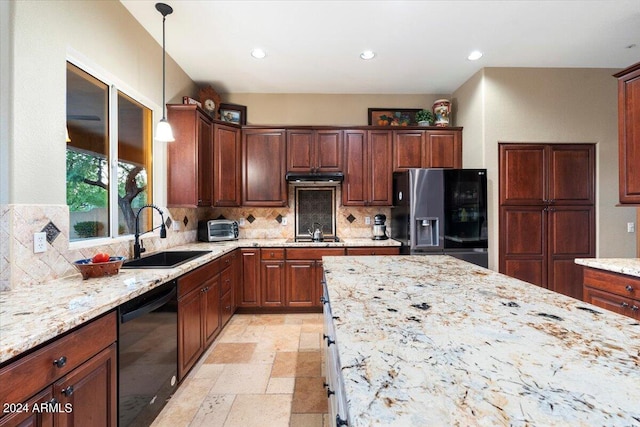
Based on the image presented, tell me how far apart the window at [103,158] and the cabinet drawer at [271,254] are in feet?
4.22

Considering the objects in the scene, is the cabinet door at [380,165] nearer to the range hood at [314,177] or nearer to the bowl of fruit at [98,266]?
the range hood at [314,177]

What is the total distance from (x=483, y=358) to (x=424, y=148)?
133 inches

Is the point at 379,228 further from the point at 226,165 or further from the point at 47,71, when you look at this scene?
the point at 47,71

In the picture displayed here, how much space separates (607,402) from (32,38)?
8.95ft

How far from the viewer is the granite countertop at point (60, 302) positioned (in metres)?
0.93

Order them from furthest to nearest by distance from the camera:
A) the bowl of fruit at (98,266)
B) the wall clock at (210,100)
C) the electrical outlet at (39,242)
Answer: the wall clock at (210,100), the bowl of fruit at (98,266), the electrical outlet at (39,242)

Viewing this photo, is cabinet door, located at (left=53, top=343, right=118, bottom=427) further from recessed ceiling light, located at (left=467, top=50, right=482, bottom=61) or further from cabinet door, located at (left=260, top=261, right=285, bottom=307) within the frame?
recessed ceiling light, located at (left=467, top=50, right=482, bottom=61)

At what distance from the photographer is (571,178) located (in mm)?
3273

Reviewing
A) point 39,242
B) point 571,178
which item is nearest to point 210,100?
point 39,242

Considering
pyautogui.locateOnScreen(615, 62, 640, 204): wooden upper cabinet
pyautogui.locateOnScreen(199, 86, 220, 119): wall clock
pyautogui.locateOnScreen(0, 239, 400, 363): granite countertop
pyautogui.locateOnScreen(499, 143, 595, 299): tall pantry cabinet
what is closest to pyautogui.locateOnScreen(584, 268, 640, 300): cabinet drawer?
pyautogui.locateOnScreen(615, 62, 640, 204): wooden upper cabinet

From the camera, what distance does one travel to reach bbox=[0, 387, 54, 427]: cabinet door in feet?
2.81

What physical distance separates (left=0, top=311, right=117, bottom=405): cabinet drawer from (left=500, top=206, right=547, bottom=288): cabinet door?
12.4 ft

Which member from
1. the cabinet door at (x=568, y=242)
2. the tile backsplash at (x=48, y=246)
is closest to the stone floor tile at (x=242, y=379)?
the tile backsplash at (x=48, y=246)

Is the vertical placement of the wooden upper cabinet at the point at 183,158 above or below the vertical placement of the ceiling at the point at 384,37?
below
